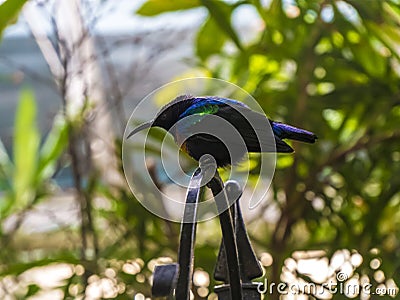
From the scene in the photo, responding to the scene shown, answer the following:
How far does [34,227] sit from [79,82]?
0.30 m

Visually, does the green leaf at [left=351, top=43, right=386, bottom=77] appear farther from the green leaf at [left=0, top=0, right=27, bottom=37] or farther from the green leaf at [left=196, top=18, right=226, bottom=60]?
the green leaf at [left=0, top=0, right=27, bottom=37]

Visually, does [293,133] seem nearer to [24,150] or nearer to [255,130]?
[255,130]

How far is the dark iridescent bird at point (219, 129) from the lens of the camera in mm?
355

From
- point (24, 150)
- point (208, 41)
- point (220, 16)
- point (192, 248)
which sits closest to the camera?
point (192, 248)

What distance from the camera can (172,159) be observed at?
2.58 ft

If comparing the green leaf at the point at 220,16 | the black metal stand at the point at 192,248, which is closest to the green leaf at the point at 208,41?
the green leaf at the point at 220,16

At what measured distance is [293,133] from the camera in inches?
14.2

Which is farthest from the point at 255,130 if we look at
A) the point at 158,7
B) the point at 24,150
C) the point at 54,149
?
the point at 24,150

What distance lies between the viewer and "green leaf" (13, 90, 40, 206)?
1052mm

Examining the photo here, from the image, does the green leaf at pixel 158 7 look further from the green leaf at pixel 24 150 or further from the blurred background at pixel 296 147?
the green leaf at pixel 24 150

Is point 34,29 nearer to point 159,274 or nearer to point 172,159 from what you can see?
point 172,159

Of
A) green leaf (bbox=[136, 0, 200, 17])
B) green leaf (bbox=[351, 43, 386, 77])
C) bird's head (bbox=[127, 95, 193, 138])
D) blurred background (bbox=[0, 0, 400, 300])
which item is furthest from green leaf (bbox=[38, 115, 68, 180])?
bird's head (bbox=[127, 95, 193, 138])

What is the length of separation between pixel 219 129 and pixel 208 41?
1.69 feet

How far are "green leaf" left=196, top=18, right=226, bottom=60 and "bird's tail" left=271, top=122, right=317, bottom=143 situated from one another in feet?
1.59
